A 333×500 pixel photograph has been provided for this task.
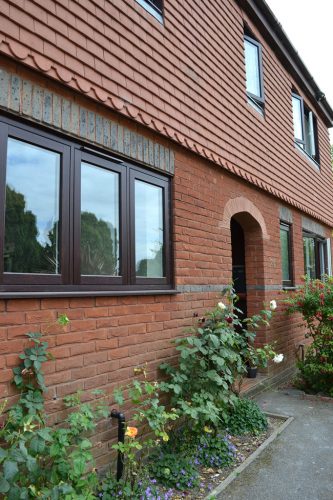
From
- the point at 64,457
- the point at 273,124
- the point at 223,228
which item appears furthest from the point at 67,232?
the point at 273,124

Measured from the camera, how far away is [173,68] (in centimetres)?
437

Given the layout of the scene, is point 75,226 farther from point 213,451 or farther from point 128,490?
point 213,451

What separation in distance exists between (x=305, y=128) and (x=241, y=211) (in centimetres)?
523

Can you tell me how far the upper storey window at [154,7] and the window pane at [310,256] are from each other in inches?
241

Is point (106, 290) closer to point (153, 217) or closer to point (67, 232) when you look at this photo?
point (67, 232)

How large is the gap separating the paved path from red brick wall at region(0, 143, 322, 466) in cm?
119

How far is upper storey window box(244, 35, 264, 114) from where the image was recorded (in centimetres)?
667

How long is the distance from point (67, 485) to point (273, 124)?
6.65m

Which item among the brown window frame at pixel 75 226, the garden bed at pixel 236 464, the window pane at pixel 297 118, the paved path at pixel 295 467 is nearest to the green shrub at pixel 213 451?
the garden bed at pixel 236 464

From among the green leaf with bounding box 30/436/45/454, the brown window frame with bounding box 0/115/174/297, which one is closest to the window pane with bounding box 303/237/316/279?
the brown window frame with bounding box 0/115/174/297

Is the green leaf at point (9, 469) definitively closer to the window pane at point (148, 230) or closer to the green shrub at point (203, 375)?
the green shrub at point (203, 375)

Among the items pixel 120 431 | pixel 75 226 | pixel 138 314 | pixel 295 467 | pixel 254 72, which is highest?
pixel 254 72

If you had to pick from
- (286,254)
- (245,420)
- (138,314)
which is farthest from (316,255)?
(138,314)

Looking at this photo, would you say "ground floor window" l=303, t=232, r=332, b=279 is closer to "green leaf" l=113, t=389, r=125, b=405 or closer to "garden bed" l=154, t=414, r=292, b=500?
"garden bed" l=154, t=414, r=292, b=500
